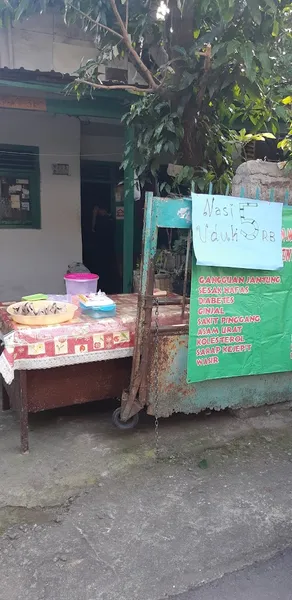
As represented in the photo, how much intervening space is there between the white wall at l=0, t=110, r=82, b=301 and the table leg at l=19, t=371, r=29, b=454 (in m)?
3.66

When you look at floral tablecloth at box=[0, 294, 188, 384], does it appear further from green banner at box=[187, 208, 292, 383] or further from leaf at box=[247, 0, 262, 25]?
leaf at box=[247, 0, 262, 25]

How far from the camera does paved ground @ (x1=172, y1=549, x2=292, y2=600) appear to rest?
2.09m

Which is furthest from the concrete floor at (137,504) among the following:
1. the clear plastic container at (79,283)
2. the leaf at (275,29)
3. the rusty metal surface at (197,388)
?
the leaf at (275,29)

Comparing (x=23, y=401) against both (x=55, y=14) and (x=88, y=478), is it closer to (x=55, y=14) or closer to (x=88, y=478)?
(x=88, y=478)

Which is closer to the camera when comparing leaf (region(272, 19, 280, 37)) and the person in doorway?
leaf (region(272, 19, 280, 37))

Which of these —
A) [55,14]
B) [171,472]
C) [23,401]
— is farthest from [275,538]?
[55,14]

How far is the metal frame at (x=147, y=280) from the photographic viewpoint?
3074 millimetres

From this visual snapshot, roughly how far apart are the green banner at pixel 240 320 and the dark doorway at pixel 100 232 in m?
4.65

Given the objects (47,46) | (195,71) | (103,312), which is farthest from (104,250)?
(103,312)

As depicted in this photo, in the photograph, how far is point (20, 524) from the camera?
252 centimetres

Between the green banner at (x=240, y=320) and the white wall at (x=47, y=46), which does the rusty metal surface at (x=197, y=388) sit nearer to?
the green banner at (x=240, y=320)

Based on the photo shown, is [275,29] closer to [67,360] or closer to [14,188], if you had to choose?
[67,360]

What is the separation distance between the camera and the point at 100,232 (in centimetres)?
793

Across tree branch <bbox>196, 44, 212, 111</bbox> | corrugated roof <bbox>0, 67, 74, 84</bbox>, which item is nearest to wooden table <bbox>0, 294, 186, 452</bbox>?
tree branch <bbox>196, 44, 212, 111</bbox>
